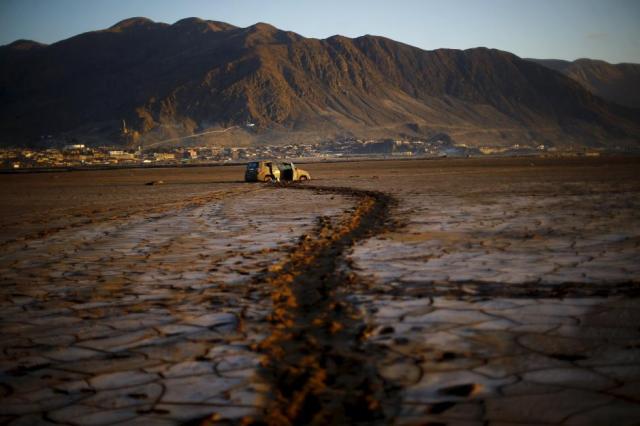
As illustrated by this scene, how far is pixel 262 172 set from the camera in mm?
29531

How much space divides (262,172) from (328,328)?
2554cm

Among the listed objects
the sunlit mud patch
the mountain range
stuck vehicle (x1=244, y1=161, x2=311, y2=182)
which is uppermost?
the mountain range

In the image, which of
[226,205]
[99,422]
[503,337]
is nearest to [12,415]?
[99,422]

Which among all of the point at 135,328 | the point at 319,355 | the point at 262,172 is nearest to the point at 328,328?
the point at 319,355

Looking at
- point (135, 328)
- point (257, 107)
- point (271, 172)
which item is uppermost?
point (257, 107)

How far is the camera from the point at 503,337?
4070 millimetres

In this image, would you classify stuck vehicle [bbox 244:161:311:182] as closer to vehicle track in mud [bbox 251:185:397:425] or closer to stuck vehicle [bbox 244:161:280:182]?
stuck vehicle [bbox 244:161:280:182]

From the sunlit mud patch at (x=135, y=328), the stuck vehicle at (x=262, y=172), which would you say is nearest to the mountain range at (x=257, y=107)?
the stuck vehicle at (x=262, y=172)

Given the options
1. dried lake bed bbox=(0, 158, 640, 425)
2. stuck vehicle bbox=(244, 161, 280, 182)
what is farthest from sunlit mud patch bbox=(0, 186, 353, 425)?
stuck vehicle bbox=(244, 161, 280, 182)

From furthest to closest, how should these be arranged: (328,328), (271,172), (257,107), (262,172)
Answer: (257,107), (271,172), (262,172), (328,328)

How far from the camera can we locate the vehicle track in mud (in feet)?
9.72

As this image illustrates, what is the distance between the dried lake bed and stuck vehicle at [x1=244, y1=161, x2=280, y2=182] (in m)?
19.8

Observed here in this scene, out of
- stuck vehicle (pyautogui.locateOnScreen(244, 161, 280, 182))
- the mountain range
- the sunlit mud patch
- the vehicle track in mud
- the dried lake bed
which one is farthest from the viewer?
the mountain range

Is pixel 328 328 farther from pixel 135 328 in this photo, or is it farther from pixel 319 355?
pixel 135 328
